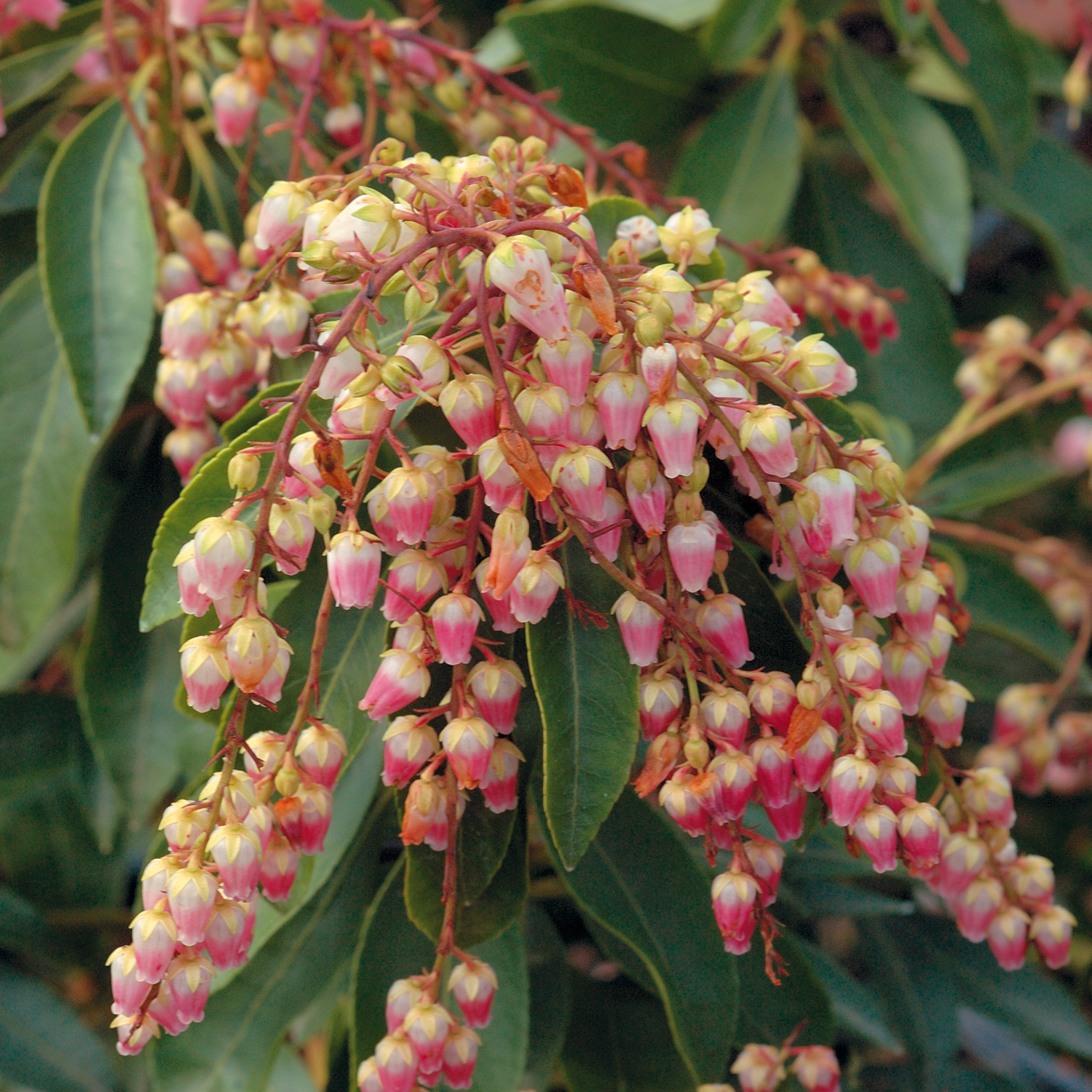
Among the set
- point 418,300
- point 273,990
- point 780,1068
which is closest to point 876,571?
point 418,300

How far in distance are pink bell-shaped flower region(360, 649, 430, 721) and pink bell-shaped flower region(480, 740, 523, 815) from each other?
0.22 ft

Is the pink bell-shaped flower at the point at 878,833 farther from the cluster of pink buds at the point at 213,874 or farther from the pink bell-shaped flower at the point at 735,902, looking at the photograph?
the cluster of pink buds at the point at 213,874

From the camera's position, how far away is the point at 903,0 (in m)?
1.30

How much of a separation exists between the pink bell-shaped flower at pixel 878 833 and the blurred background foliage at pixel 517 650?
193 mm

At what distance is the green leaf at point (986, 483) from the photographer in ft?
4.19

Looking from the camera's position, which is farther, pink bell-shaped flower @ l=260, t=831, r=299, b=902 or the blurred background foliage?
the blurred background foliage

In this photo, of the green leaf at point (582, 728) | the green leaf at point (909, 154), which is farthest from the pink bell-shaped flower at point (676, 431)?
the green leaf at point (909, 154)

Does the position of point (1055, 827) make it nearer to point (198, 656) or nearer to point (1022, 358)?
point (1022, 358)

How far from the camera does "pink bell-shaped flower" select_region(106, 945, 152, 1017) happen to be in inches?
21.5

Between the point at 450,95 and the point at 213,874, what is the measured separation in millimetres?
692

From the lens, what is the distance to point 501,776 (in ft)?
2.12

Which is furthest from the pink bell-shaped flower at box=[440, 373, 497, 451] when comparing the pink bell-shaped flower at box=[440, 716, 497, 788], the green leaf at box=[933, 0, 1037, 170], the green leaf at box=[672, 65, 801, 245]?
the green leaf at box=[933, 0, 1037, 170]

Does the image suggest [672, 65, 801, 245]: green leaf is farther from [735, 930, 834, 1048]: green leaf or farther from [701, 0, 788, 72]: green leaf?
[735, 930, 834, 1048]: green leaf

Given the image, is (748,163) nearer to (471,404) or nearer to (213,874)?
(471,404)
